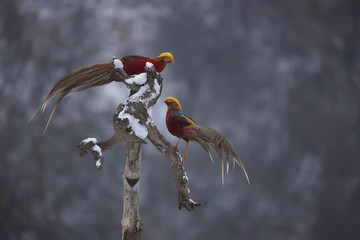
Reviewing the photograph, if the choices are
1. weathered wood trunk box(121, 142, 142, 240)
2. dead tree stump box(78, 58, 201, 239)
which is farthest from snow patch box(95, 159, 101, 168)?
weathered wood trunk box(121, 142, 142, 240)

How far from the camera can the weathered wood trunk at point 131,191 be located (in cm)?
201

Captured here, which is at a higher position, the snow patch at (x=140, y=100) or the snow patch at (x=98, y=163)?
the snow patch at (x=140, y=100)

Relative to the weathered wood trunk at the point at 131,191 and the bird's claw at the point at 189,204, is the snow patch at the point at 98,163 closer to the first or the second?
the weathered wood trunk at the point at 131,191

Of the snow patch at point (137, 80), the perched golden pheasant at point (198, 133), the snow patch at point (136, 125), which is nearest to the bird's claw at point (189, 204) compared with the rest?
the perched golden pheasant at point (198, 133)

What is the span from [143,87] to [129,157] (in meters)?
0.36

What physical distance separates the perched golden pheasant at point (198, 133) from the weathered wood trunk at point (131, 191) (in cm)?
22

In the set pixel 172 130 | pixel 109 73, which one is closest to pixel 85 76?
pixel 109 73

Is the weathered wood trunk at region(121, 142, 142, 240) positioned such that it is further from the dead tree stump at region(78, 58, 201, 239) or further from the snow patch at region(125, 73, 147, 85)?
the snow patch at region(125, 73, 147, 85)

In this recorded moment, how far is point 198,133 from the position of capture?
1933 mm

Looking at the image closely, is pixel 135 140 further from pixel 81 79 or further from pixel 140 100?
pixel 81 79

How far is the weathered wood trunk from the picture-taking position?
2.01 metres

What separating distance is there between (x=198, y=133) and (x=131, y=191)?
0.45 m

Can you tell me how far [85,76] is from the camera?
2.03m

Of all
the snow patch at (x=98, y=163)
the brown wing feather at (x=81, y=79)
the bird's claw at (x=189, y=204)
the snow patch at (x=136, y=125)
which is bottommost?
the bird's claw at (x=189, y=204)
